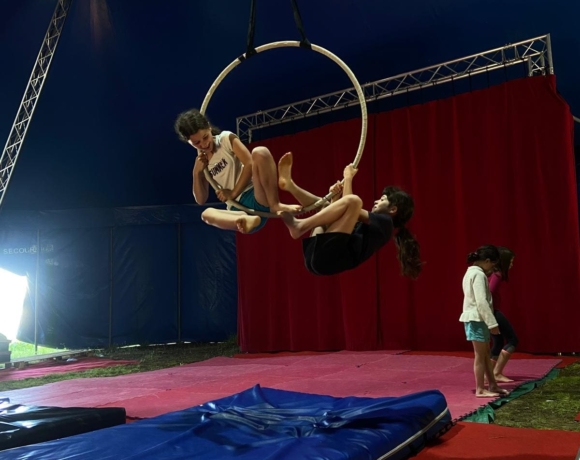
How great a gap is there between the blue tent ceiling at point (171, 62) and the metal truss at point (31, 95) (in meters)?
0.16

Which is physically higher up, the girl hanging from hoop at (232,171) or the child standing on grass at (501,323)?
the girl hanging from hoop at (232,171)

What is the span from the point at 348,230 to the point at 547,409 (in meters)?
1.98

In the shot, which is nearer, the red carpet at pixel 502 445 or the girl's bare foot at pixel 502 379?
the red carpet at pixel 502 445

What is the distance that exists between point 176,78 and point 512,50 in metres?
4.35

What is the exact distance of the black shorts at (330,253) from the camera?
307 cm

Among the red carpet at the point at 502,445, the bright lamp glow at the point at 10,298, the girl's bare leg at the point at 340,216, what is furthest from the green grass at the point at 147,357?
Answer: the red carpet at the point at 502,445

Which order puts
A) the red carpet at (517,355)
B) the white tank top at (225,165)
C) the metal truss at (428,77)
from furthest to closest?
the metal truss at (428,77)
the red carpet at (517,355)
the white tank top at (225,165)

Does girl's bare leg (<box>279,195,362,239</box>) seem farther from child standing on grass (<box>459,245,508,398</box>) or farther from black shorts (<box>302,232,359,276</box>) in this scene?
child standing on grass (<box>459,245,508,398</box>)

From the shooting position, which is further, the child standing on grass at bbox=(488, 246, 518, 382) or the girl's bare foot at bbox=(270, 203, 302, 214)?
the child standing on grass at bbox=(488, 246, 518, 382)

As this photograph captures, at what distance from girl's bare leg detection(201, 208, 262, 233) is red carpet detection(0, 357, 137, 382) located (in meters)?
4.80

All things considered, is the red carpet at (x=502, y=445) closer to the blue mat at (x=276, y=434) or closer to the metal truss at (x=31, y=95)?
the blue mat at (x=276, y=434)

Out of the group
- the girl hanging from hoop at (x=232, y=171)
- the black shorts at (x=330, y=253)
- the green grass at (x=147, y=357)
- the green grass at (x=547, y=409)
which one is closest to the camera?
the black shorts at (x=330, y=253)

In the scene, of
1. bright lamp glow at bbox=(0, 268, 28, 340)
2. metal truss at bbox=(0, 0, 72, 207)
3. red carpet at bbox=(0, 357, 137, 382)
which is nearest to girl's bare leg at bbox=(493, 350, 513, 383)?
red carpet at bbox=(0, 357, 137, 382)

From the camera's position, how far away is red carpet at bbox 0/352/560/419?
179 inches
